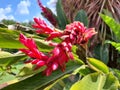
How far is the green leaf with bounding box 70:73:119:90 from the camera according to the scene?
4.40 ft

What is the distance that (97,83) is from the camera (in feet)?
4.60

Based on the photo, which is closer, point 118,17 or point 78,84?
point 78,84

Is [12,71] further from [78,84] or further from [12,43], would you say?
[78,84]

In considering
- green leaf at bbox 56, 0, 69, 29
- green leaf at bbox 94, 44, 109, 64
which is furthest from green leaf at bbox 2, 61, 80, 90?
green leaf at bbox 94, 44, 109, 64

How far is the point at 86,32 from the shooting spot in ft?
4.48

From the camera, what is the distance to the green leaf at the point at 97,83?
4.40 ft

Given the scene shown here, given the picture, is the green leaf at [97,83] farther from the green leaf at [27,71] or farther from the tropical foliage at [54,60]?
the green leaf at [27,71]

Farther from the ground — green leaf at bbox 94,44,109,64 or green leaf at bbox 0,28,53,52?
green leaf at bbox 0,28,53,52

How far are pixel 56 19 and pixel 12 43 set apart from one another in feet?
5.80

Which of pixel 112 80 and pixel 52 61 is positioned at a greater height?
pixel 52 61

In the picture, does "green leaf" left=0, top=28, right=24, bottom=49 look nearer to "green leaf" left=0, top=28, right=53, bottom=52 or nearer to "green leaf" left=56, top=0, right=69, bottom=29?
"green leaf" left=0, top=28, right=53, bottom=52

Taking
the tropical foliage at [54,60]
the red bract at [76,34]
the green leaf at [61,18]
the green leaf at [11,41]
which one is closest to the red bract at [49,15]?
the green leaf at [61,18]

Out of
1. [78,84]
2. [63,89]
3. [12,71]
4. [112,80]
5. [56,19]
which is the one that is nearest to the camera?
[78,84]

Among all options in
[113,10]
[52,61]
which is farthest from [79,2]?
[52,61]
